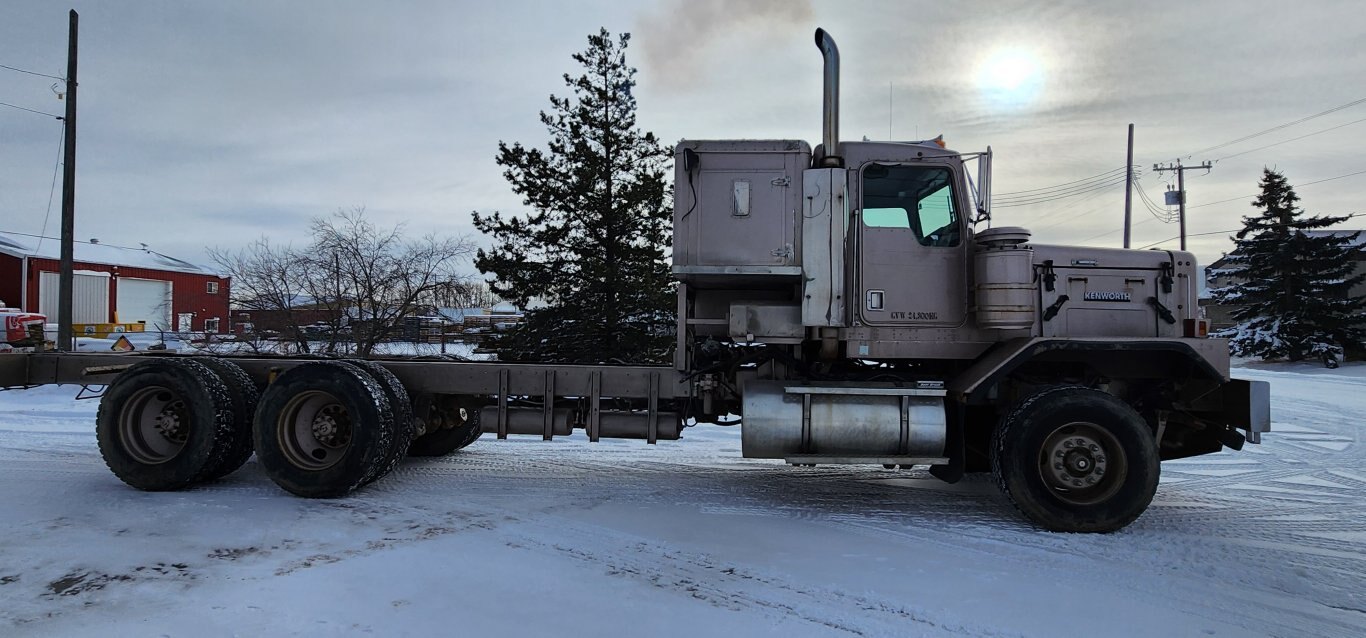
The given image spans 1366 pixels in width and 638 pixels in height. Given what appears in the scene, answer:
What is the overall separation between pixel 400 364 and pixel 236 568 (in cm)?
247

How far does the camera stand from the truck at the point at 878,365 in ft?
17.1

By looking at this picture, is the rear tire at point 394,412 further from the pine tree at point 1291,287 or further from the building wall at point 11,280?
the building wall at point 11,280

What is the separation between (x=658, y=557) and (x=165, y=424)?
465cm

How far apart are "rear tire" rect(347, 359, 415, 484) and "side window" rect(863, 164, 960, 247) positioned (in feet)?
13.6

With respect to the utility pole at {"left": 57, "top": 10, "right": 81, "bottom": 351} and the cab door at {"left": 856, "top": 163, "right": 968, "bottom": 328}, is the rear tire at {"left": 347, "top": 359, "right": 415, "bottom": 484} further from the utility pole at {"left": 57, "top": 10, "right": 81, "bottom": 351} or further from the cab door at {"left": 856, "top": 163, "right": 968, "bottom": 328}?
the utility pole at {"left": 57, "top": 10, "right": 81, "bottom": 351}

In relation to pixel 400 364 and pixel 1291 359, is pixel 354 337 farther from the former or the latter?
pixel 1291 359

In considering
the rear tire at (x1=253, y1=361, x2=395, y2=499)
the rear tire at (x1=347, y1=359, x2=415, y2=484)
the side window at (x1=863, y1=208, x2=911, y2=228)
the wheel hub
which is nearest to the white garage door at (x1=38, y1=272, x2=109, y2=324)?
the rear tire at (x1=253, y1=361, x2=395, y2=499)

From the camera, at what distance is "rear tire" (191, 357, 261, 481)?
6023 mm

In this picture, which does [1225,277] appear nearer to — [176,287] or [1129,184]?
→ [1129,184]

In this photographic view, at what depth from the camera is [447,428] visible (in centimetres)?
737

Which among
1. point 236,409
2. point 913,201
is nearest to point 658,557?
point 913,201

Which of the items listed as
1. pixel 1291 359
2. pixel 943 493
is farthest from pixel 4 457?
pixel 1291 359

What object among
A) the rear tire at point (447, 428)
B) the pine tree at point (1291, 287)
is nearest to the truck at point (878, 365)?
the rear tire at point (447, 428)

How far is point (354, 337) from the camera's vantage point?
13703 millimetres
